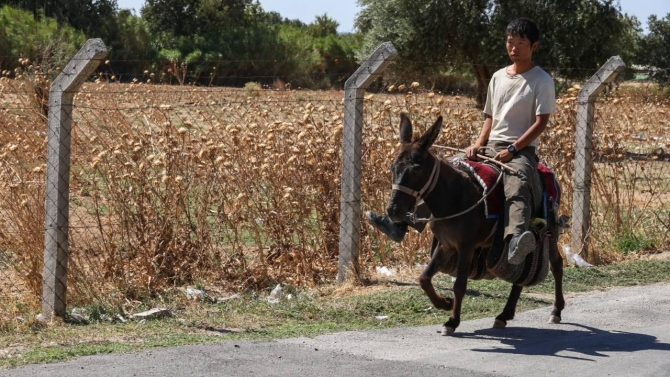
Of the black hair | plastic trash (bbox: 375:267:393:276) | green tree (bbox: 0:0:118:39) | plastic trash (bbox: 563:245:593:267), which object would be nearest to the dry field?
plastic trash (bbox: 375:267:393:276)

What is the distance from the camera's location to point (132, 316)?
352 inches

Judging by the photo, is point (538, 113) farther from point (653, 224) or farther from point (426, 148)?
point (653, 224)

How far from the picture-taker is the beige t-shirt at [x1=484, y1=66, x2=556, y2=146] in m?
8.17

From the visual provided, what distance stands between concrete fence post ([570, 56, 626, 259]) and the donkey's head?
4569 millimetres

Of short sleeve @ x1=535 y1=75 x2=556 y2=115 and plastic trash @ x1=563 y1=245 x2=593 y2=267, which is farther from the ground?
short sleeve @ x1=535 y1=75 x2=556 y2=115

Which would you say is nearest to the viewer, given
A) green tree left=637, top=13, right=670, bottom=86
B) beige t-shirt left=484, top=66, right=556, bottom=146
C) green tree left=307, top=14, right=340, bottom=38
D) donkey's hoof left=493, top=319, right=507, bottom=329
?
beige t-shirt left=484, top=66, right=556, bottom=146

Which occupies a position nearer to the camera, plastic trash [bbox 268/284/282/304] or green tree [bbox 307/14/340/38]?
plastic trash [bbox 268/284/282/304]

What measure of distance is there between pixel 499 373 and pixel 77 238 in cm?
534

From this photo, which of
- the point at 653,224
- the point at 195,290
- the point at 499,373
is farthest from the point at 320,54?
the point at 499,373

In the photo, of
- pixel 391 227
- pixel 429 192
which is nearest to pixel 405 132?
pixel 429 192

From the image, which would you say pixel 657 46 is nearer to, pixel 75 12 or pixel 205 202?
pixel 75 12

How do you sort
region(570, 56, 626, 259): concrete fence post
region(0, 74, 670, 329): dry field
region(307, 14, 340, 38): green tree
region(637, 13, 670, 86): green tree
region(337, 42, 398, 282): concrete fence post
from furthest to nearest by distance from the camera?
region(307, 14, 340, 38): green tree, region(637, 13, 670, 86): green tree, region(570, 56, 626, 259): concrete fence post, region(337, 42, 398, 282): concrete fence post, region(0, 74, 670, 329): dry field

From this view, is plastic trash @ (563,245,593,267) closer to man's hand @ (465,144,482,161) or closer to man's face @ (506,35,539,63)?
man's hand @ (465,144,482,161)

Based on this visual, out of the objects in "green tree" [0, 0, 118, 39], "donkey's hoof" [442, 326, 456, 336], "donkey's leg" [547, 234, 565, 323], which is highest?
"green tree" [0, 0, 118, 39]
